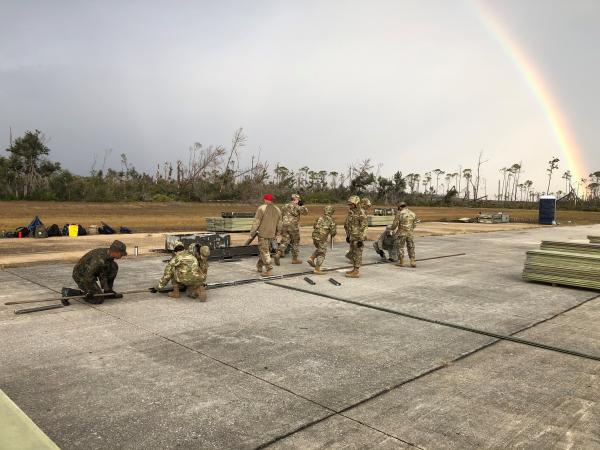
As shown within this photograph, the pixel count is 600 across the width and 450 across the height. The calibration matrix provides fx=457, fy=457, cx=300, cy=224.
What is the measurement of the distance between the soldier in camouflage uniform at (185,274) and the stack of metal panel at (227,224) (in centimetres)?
1261

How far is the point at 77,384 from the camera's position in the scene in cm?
430


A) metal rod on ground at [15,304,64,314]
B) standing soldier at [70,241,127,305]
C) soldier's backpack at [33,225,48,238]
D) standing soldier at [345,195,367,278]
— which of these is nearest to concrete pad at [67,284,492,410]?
standing soldier at [70,241,127,305]

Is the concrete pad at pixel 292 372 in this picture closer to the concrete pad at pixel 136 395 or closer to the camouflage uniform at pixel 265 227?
the concrete pad at pixel 136 395

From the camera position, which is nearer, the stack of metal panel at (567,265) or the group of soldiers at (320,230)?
the stack of metal panel at (567,265)

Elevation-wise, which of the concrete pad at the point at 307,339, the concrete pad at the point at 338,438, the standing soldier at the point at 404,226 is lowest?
the concrete pad at the point at 338,438

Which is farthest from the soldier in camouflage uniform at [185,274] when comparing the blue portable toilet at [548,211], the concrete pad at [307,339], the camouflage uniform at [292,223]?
the blue portable toilet at [548,211]

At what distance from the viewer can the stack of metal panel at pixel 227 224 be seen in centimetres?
2050

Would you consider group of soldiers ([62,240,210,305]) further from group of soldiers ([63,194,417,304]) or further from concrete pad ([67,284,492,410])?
concrete pad ([67,284,492,410])

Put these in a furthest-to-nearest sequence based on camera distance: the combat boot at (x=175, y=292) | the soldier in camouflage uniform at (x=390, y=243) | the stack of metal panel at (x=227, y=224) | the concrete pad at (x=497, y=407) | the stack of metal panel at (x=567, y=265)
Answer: the stack of metal panel at (x=227, y=224) → the soldier in camouflage uniform at (x=390, y=243) → the stack of metal panel at (x=567, y=265) → the combat boot at (x=175, y=292) → the concrete pad at (x=497, y=407)

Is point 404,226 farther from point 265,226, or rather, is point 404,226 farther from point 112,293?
point 112,293

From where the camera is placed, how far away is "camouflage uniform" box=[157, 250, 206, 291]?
7.66 m

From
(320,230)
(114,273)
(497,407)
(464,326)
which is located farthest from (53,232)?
(497,407)

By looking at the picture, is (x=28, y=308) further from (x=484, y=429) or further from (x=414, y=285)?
(x=414, y=285)

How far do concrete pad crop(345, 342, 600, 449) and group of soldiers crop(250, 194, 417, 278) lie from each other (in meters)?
5.51
